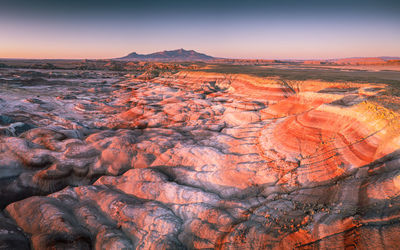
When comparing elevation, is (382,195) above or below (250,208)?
above

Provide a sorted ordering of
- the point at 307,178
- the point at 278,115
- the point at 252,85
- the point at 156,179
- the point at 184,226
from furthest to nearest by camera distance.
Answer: the point at 252,85 → the point at 278,115 → the point at 156,179 → the point at 307,178 → the point at 184,226

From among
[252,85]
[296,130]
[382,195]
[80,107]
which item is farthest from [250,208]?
[80,107]

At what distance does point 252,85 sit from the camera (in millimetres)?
23031

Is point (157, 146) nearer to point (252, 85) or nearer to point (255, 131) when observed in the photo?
point (255, 131)

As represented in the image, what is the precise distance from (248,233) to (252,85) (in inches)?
772

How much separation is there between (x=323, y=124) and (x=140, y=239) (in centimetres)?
965

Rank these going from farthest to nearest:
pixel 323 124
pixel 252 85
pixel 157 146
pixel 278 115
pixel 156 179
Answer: pixel 252 85, pixel 278 115, pixel 157 146, pixel 323 124, pixel 156 179

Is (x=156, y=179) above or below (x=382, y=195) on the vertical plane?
below

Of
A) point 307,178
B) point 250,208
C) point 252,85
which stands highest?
point 252,85

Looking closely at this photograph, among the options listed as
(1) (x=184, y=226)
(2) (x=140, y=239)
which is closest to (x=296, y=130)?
(1) (x=184, y=226)

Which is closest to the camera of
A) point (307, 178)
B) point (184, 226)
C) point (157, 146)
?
point (184, 226)

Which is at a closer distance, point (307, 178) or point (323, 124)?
point (307, 178)

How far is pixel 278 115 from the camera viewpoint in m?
15.4

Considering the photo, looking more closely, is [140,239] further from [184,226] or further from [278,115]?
[278,115]
